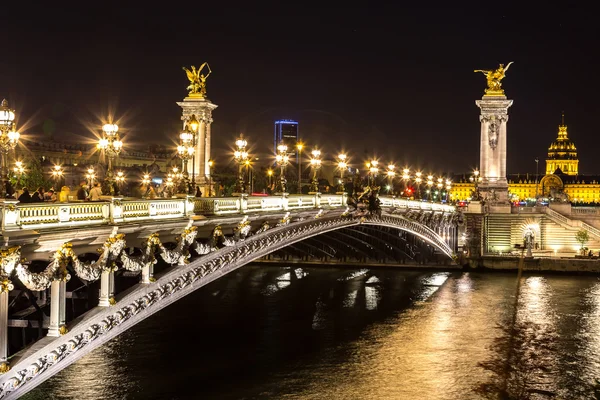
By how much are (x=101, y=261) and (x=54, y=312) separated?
50.3 inches

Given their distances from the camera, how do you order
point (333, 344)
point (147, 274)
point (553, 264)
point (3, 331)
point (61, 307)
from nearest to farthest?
point (3, 331) < point (61, 307) < point (147, 274) < point (333, 344) < point (553, 264)

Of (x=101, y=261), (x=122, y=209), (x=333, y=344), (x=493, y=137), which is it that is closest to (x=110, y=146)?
(x=122, y=209)

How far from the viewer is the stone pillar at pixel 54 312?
15867 millimetres

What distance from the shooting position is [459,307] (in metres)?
43.5

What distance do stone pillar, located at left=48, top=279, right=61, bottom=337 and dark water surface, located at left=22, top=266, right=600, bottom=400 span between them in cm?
833

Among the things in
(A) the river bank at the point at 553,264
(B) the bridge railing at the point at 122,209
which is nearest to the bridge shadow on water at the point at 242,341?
(B) the bridge railing at the point at 122,209

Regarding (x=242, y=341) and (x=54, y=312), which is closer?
(x=54, y=312)

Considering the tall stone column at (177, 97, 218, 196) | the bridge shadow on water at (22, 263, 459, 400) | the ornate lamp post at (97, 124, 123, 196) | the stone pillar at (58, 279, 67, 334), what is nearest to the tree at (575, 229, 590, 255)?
the bridge shadow on water at (22, 263, 459, 400)

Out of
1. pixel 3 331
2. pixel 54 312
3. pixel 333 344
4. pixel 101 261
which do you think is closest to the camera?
pixel 3 331

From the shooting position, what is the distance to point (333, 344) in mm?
32875

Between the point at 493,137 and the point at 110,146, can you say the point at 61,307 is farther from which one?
the point at 493,137

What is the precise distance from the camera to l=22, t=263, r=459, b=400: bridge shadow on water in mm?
25125

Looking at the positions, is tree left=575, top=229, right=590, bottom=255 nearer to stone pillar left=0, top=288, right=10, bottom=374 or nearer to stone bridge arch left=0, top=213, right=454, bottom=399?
stone bridge arch left=0, top=213, right=454, bottom=399

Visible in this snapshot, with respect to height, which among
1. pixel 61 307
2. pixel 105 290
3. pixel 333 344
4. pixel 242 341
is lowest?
pixel 333 344
